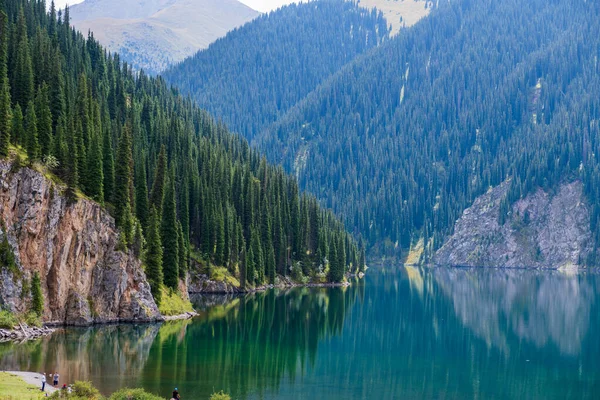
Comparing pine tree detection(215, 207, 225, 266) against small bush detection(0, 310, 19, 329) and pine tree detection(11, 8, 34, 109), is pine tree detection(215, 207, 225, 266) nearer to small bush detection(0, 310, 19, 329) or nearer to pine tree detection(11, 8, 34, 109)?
pine tree detection(11, 8, 34, 109)

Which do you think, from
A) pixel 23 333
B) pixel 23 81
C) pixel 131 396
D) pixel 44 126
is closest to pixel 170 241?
pixel 44 126

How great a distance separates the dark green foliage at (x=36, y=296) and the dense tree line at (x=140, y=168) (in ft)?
41.8

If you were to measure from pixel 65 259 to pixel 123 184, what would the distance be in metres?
17.8

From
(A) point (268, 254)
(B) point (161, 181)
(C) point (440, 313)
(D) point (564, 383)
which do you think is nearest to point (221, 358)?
(D) point (564, 383)

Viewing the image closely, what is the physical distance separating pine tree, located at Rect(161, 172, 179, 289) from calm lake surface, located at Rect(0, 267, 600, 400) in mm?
7323

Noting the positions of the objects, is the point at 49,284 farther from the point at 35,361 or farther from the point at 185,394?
the point at 185,394

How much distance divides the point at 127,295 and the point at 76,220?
1273cm

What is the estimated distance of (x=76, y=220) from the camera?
9744 centimetres

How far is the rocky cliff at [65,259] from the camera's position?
3428 inches

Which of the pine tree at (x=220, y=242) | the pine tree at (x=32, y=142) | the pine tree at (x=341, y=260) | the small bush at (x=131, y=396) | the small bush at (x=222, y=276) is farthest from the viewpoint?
the pine tree at (x=341, y=260)

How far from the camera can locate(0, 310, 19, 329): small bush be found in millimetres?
81562

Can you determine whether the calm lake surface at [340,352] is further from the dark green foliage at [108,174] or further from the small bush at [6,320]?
the dark green foliage at [108,174]

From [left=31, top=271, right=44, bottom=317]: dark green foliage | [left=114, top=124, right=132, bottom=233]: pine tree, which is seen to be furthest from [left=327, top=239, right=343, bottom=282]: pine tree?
[left=31, top=271, right=44, bottom=317]: dark green foliage

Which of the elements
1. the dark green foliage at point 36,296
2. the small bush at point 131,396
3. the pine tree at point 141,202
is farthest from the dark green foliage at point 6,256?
the small bush at point 131,396
